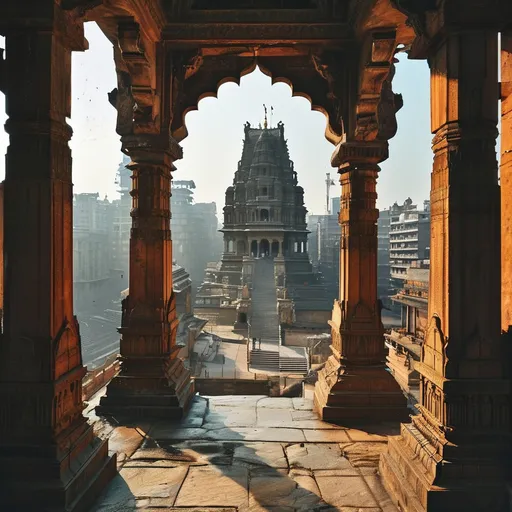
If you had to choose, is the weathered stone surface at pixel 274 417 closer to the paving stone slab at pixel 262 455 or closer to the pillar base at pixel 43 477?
the paving stone slab at pixel 262 455

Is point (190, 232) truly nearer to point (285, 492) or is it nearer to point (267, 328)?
point (267, 328)

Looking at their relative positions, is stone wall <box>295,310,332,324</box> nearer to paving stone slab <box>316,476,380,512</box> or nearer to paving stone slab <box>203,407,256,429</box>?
paving stone slab <box>203,407,256,429</box>

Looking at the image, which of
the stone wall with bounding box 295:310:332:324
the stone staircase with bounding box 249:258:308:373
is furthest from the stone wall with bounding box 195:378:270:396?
the stone wall with bounding box 295:310:332:324

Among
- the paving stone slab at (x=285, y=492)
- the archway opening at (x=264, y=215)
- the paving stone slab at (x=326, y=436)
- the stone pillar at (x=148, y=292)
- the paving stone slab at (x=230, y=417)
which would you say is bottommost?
the paving stone slab at (x=230, y=417)

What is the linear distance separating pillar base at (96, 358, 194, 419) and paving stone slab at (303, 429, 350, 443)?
61.7 inches

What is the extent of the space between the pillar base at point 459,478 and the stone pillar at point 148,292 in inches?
122

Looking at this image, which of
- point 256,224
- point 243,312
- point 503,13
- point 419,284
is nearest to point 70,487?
point 503,13

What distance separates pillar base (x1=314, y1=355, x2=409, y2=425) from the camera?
501cm

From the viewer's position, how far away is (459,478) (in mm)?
2812

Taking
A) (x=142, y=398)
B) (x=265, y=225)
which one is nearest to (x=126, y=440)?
(x=142, y=398)

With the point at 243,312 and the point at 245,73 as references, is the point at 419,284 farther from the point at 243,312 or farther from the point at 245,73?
the point at 245,73

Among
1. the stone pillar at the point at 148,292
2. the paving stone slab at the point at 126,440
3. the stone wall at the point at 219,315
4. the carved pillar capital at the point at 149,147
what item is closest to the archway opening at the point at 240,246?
the stone wall at the point at 219,315

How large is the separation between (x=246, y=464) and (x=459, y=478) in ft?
6.16

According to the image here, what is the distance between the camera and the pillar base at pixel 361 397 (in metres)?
5.01
